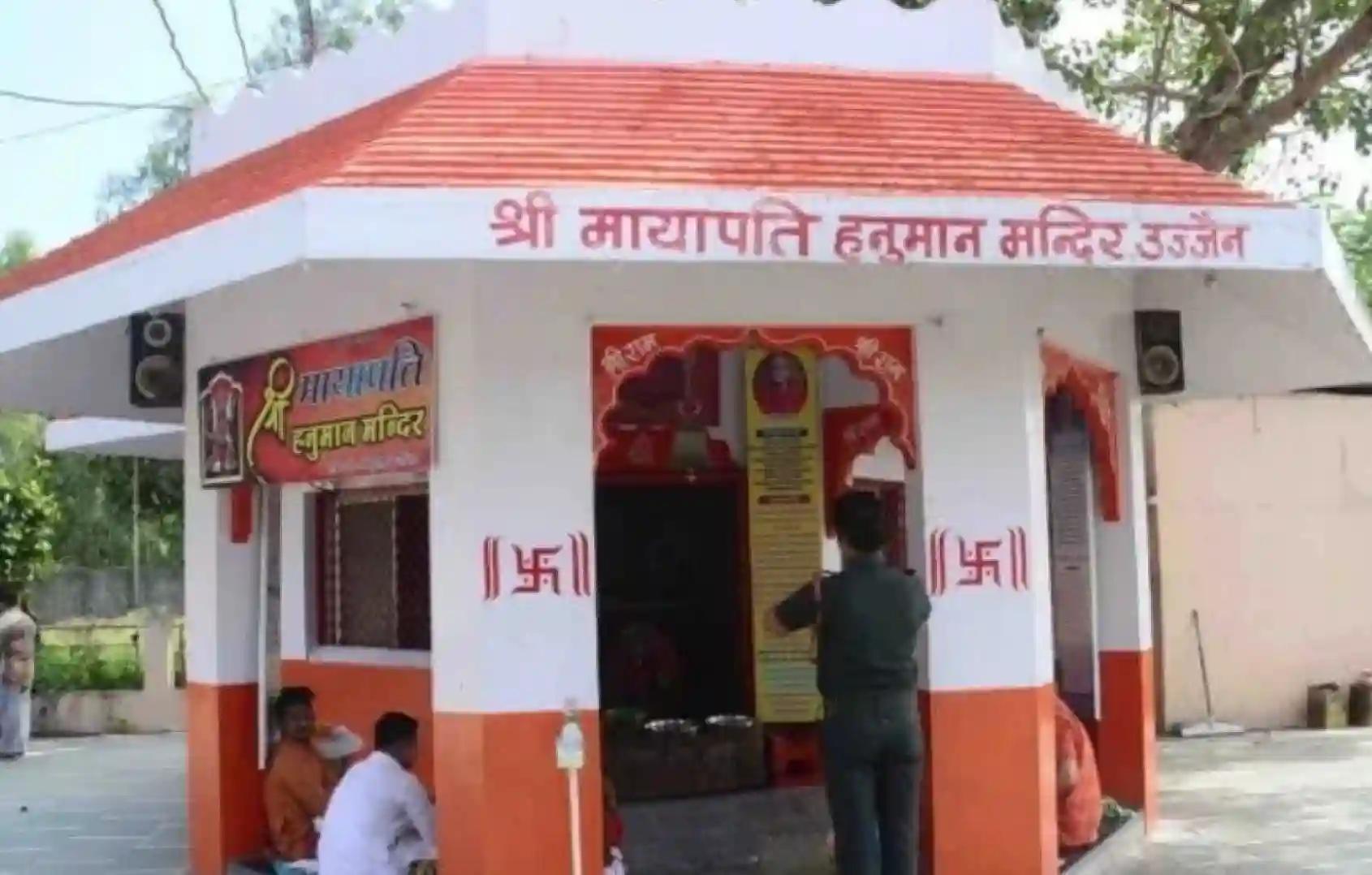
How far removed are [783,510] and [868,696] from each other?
3981mm

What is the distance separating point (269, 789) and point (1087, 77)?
30.0 ft

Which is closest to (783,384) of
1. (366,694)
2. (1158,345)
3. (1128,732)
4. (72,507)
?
(1158,345)

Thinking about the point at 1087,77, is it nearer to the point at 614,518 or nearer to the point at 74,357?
the point at 614,518

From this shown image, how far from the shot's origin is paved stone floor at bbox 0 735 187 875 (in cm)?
1045

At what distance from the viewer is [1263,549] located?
1598 cm

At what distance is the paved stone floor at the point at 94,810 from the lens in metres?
10.5

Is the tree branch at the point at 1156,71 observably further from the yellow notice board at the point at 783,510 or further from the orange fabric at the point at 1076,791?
the orange fabric at the point at 1076,791

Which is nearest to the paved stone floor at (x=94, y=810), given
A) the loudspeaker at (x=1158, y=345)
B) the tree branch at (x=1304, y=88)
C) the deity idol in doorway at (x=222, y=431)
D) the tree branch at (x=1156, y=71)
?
the deity idol in doorway at (x=222, y=431)

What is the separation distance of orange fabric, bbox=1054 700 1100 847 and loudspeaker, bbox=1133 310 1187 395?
1931 mm

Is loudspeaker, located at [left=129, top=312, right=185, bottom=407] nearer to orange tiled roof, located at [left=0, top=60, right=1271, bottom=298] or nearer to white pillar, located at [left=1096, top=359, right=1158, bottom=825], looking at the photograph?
orange tiled roof, located at [left=0, top=60, right=1271, bottom=298]

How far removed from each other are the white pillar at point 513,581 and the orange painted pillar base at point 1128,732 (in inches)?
155

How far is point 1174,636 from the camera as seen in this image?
15.7 m

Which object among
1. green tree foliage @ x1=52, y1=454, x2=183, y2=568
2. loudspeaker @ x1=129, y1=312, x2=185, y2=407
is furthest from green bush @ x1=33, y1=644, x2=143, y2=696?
loudspeaker @ x1=129, y1=312, x2=185, y2=407

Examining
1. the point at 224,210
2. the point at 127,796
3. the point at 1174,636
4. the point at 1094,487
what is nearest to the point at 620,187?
the point at 224,210
